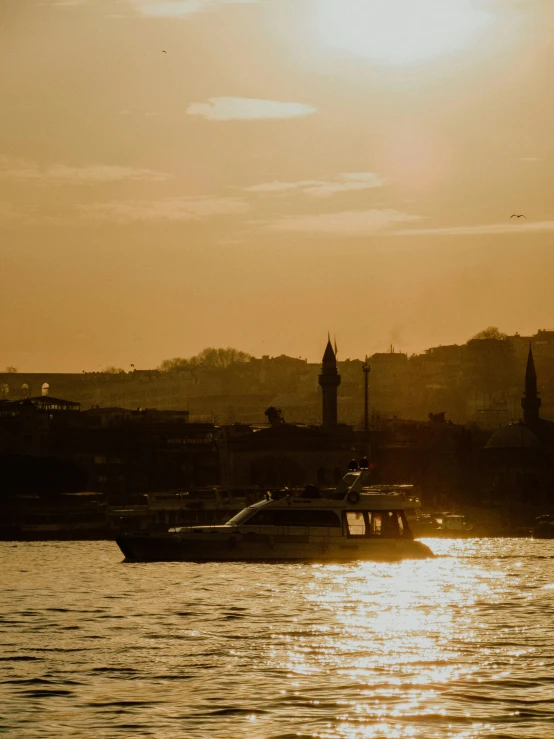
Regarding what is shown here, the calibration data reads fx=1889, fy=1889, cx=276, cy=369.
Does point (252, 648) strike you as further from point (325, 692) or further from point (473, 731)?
point (473, 731)

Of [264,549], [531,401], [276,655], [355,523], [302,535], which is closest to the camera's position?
[276,655]

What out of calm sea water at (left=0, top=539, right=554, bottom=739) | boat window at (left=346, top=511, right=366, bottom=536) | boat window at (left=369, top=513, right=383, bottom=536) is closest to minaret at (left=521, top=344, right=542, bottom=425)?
boat window at (left=369, top=513, right=383, bottom=536)

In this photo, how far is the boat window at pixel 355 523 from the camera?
164 feet

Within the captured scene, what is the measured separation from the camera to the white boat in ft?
161

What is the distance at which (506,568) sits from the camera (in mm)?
50250

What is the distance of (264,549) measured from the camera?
160 ft

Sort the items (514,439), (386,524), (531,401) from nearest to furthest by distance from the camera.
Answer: (386,524)
(514,439)
(531,401)

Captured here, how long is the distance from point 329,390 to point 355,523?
82276mm

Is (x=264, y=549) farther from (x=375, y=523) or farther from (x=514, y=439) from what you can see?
(x=514, y=439)

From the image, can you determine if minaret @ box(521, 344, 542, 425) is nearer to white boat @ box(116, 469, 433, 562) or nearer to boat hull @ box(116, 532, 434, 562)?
white boat @ box(116, 469, 433, 562)

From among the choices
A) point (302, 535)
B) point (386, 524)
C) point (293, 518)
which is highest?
point (293, 518)

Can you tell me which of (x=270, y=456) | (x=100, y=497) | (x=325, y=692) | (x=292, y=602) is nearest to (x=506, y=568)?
(x=292, y=602)

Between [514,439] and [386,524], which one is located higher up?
[514,439]

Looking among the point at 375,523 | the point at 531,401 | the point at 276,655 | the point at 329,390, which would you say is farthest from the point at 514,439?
the point at 276,655
